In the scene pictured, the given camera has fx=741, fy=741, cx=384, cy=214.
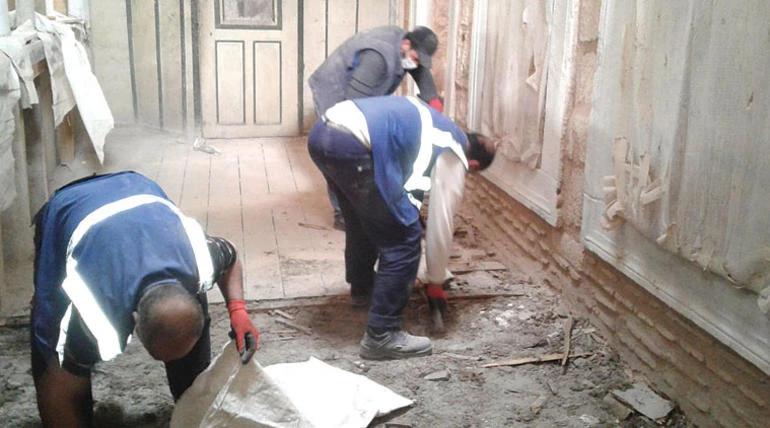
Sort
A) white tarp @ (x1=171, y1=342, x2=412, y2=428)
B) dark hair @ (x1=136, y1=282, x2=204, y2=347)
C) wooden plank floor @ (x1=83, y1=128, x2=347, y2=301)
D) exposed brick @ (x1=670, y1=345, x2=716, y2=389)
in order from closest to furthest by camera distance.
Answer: dark hair @ (x1=136, y1=282, x2=204, y2=347) → white tarp @ (x1=171, y1=342, x2=412, y2=428) → exposed brick @ (x1=670, y1=345, x2=716, y2=389) → wooden plank floor @ (x1=83, y1=128, x2=347, y2=301)

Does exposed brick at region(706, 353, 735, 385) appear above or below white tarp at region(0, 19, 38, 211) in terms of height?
below

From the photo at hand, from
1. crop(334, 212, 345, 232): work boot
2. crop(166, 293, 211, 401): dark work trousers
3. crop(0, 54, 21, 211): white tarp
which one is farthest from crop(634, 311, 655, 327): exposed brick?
crop(0, 54, 21, 211): white tarp

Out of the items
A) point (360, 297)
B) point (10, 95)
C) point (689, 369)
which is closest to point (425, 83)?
point (360, 297)

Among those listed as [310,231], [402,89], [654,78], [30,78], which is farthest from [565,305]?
[402,89]

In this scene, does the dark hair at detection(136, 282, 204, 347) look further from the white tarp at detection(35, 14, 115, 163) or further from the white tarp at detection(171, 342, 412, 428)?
the white tarp at detection(35, 14, 115, 163)

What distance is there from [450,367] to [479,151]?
0.83 meters

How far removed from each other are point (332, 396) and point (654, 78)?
1.47 m

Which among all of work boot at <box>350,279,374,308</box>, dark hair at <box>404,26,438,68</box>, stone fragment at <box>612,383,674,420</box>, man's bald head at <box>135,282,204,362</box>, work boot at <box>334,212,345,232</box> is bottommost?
stone fragment at <box>612,383,674,420</box>

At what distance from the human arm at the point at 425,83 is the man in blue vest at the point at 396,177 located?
1126 mm

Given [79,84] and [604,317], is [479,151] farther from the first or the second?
[79,84]

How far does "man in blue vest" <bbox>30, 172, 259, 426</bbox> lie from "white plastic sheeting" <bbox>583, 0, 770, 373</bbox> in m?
1.35

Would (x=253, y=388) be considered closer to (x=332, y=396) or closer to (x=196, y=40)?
(x=332, y=396)

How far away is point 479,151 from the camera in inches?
112

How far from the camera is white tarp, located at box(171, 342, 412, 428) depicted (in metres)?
2.02
